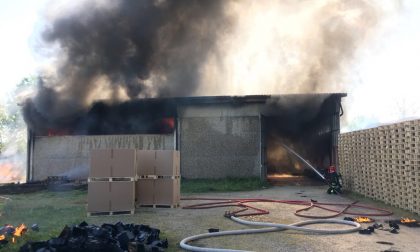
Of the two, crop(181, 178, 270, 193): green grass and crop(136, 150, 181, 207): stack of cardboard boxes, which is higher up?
crop(136, 150, 181, 207): stack of cardboard boxes

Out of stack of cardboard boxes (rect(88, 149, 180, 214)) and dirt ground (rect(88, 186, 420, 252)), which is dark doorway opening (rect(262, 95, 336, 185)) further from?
stack of cardboard boxes (rect(88, 149, 180, 214))

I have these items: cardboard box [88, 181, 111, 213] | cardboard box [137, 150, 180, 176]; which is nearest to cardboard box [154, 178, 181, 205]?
cardboard box [137, 150, 180, 176]

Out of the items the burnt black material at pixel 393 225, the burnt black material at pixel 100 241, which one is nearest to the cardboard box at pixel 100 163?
the burnt black material at pixel 100 241

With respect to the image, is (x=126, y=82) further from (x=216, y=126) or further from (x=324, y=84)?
(x=324, y=84)

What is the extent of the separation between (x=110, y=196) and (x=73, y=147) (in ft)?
30.9

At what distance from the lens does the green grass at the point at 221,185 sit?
14031mm

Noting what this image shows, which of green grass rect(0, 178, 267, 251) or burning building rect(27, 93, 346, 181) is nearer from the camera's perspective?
green grass rect(0, 178, 267, 251)

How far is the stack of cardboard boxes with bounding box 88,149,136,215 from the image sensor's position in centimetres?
834

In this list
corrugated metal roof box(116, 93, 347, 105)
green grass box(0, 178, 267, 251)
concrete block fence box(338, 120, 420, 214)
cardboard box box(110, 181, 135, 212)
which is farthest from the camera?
corrugated metal roof box(116, 93, 347, 105)

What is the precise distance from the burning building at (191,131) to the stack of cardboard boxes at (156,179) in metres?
6.70

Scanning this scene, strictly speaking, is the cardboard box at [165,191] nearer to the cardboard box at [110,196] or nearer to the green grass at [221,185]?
the cardboard box at [110,196]

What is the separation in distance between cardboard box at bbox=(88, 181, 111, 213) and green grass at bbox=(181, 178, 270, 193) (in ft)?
18.6

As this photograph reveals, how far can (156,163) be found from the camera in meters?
9.54

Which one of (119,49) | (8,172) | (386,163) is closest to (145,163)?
(386,163)
